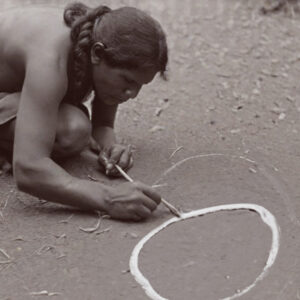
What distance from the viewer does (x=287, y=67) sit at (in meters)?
4.96

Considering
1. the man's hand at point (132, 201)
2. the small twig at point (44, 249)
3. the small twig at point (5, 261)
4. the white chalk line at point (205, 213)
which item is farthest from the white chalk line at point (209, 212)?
the small twig at point (5, 261)

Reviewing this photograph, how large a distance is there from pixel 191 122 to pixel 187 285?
1606 millimetres

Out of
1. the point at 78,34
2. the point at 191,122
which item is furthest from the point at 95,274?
the point at 191,122

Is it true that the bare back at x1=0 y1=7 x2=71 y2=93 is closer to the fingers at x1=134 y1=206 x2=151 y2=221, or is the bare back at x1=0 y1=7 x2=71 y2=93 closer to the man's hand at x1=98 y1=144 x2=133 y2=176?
the man's hand at x1=98 y1=144 x2=133 y2=176

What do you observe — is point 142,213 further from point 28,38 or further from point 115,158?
point 28,38

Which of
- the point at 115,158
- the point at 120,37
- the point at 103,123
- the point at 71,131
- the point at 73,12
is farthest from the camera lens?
the point at 103,123

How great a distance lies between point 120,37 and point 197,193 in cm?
85

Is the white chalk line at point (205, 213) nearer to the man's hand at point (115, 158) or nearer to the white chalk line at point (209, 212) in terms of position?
the white chalk line at point (209, 212)

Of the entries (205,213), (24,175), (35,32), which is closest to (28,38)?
(35,32)

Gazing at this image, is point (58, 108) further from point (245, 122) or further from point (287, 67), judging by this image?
point (287, 67)

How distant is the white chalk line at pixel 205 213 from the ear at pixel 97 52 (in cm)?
79

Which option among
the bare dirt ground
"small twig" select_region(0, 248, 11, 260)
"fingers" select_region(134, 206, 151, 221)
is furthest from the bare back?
"small twig" select_region(0, 248, 11, 260)

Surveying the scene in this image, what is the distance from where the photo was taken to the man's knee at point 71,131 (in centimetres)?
336

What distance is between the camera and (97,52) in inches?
123
